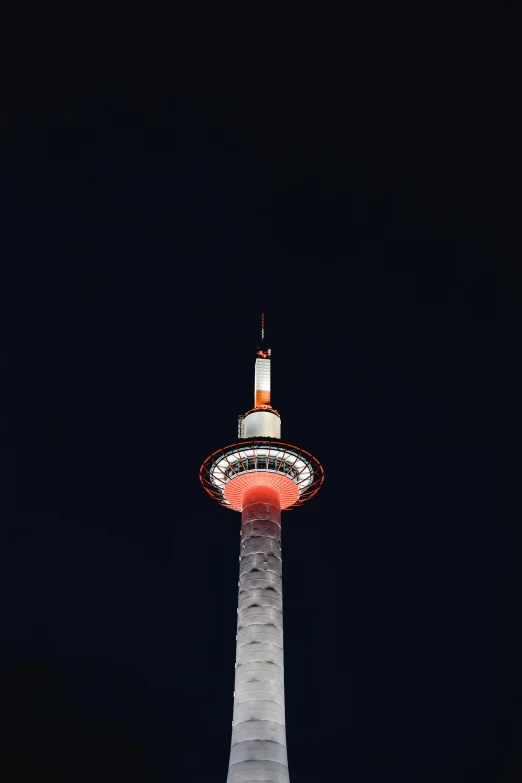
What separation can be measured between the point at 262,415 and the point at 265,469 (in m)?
11.0

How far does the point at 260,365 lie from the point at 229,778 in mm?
52206

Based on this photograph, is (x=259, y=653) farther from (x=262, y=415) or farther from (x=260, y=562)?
(x=262, y=415)

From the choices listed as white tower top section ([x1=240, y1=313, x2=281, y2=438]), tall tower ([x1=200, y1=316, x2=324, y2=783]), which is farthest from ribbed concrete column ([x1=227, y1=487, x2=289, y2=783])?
white tower top section ([x1=240, y1=313, x2=281, y2=438])

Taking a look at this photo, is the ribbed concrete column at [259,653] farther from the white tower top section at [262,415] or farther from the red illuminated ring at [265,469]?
the white tower top section at [262,415]

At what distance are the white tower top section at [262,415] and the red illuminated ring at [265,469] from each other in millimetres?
3891

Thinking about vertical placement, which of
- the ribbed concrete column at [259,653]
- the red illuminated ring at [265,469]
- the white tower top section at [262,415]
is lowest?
the ribbed concrete column at [259,653]

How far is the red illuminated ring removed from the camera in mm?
101812

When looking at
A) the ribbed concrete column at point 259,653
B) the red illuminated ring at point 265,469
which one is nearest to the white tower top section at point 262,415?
the red illuminated ring at point 265,469

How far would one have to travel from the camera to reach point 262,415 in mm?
110812

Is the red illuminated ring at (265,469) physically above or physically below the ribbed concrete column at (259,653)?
above

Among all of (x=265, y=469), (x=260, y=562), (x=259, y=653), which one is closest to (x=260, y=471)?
(x=265, y=469)

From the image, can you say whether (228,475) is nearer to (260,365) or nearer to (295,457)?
(295,457)

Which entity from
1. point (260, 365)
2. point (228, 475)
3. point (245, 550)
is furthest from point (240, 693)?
point (260, 365)

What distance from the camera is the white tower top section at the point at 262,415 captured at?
110 meters
